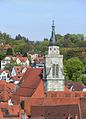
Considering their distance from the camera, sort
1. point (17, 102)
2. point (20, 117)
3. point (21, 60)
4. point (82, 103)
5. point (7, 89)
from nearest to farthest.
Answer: point (20, 117) → point (82, 103) → point (17, 102) → point (7, 89) → point (21, 60)

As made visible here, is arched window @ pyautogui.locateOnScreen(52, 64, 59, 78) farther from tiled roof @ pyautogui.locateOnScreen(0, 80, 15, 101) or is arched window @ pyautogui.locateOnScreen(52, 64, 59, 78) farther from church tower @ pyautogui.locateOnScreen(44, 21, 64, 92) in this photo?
tiled roof @ pyautogui.locateOnScreen(0, 80, 15, 101)

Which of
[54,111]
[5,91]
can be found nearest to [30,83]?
[5,91]

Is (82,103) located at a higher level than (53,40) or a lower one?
lower

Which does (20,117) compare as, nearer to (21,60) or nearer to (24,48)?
(21,60)

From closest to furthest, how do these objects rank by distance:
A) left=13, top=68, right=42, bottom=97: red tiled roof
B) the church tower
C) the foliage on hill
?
the church tower, left=13, top=68, right=42, bottom=97: red tiled roof, the foliage on hill

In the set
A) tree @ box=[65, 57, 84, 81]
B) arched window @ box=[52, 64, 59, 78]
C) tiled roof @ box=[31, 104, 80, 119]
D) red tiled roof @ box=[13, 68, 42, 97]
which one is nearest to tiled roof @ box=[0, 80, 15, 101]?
red tiled roof @ box=[13, 68, 42, 97]

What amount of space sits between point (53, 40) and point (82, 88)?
57.0 feet

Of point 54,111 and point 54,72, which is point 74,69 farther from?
point 54,111

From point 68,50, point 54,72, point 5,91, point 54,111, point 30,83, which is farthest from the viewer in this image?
point 68,50

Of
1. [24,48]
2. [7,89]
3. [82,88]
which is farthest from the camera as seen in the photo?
[24,48]

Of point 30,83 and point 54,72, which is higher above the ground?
point 54,72

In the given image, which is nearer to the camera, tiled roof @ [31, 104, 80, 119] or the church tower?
tiled roof @ [31, 104, 80, 119]

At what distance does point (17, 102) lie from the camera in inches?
2087

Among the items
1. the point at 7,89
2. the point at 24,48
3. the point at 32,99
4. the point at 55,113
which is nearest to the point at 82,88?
the point at 7,89
